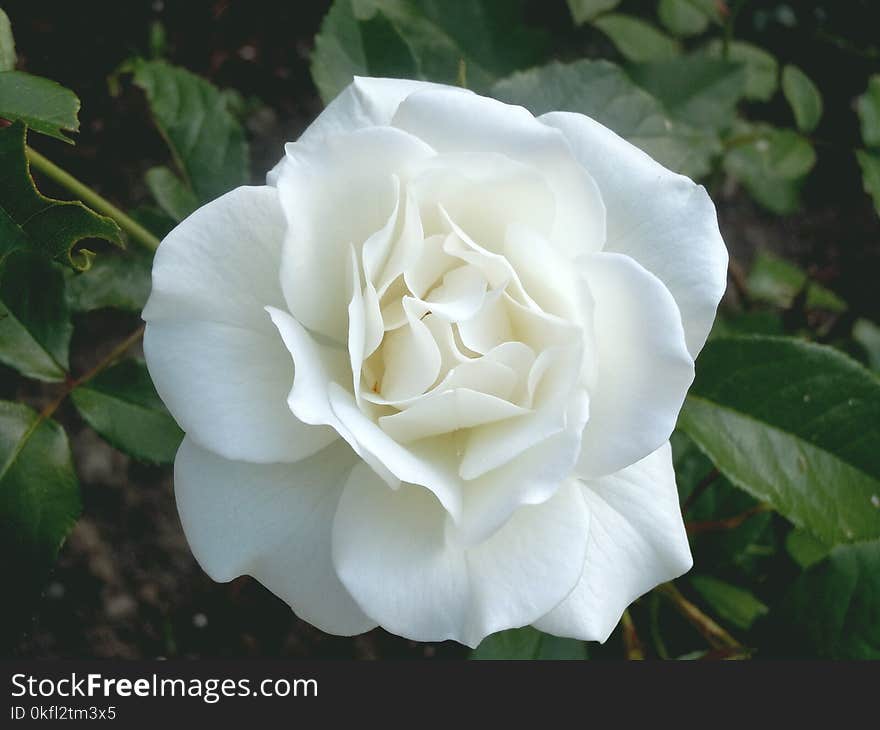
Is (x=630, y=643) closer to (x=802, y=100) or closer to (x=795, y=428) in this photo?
(x=795, y=428)

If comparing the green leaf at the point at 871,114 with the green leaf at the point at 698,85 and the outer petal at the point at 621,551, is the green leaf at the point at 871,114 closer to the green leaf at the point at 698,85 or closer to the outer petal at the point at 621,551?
the green leaf at the point at 698,85

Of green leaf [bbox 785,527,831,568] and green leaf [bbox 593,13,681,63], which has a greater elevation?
green leaf [bbox 593,13,681,63]

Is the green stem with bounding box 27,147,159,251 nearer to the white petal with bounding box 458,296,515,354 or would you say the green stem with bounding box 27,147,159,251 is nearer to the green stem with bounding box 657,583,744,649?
the white petal with bounding box 458,296,515,354

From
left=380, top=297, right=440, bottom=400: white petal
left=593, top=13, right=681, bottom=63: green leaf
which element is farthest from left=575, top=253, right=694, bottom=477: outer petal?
left=593, top=13, right=681, bottom=63: green leaf

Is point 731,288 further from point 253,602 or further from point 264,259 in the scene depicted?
point 264,259

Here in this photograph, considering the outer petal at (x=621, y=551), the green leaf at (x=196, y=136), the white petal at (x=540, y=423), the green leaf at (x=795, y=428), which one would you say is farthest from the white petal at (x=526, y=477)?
the green leaf at (x=196, y=136)

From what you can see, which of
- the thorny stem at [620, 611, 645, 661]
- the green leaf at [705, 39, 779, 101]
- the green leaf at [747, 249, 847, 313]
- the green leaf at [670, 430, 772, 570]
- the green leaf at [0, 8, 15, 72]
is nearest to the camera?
the green leaf at [0, 8, 15, 72]

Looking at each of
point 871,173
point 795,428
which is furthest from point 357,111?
point 871,173

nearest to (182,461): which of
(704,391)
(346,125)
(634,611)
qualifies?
(346,125)

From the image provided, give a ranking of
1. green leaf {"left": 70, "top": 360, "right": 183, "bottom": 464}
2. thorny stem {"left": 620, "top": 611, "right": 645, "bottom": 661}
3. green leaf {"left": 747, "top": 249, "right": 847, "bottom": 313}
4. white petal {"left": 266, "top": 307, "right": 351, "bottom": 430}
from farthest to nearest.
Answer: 1. green leaf {"left": 747, "top": 249, "right": 847, "bottom": 313}
2. thorny stem {"left": 620, "top": 611, "right": 645, "bottom": 661}
3. green leaf {"left": 70, "top": 360, "right": 183, "bottom": 464}
4. white petal {"left": 266, "top": 307, "right": 351, "bottom": 430}
